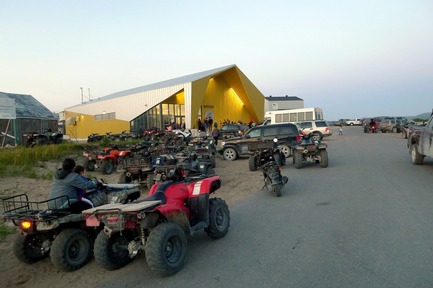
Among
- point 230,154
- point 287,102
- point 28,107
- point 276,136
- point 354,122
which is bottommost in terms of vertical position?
point 230,154

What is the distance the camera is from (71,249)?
5.13m

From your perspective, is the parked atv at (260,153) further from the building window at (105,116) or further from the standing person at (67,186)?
the building window at (105,116)

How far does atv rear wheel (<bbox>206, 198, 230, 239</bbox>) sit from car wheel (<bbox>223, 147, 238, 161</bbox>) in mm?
11918

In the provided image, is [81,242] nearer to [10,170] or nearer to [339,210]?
[339,210]

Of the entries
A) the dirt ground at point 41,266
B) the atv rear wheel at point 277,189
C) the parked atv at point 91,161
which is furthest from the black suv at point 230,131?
the atv rear wheel at point 277,189

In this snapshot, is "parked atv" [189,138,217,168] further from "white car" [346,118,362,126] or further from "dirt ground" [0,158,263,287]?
"white car" [346,118,362,126]

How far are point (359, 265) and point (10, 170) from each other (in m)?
12.3

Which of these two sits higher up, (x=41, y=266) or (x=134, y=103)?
(x=134, y=103)

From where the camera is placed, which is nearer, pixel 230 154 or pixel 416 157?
pixel 416 157

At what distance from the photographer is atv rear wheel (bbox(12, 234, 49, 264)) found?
5250 millimetres

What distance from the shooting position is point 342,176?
455 inches

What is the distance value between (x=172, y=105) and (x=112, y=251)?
34.3 m

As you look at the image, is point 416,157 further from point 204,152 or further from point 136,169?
point 136,169

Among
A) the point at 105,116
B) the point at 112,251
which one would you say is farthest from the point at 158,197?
the point at 105,116
